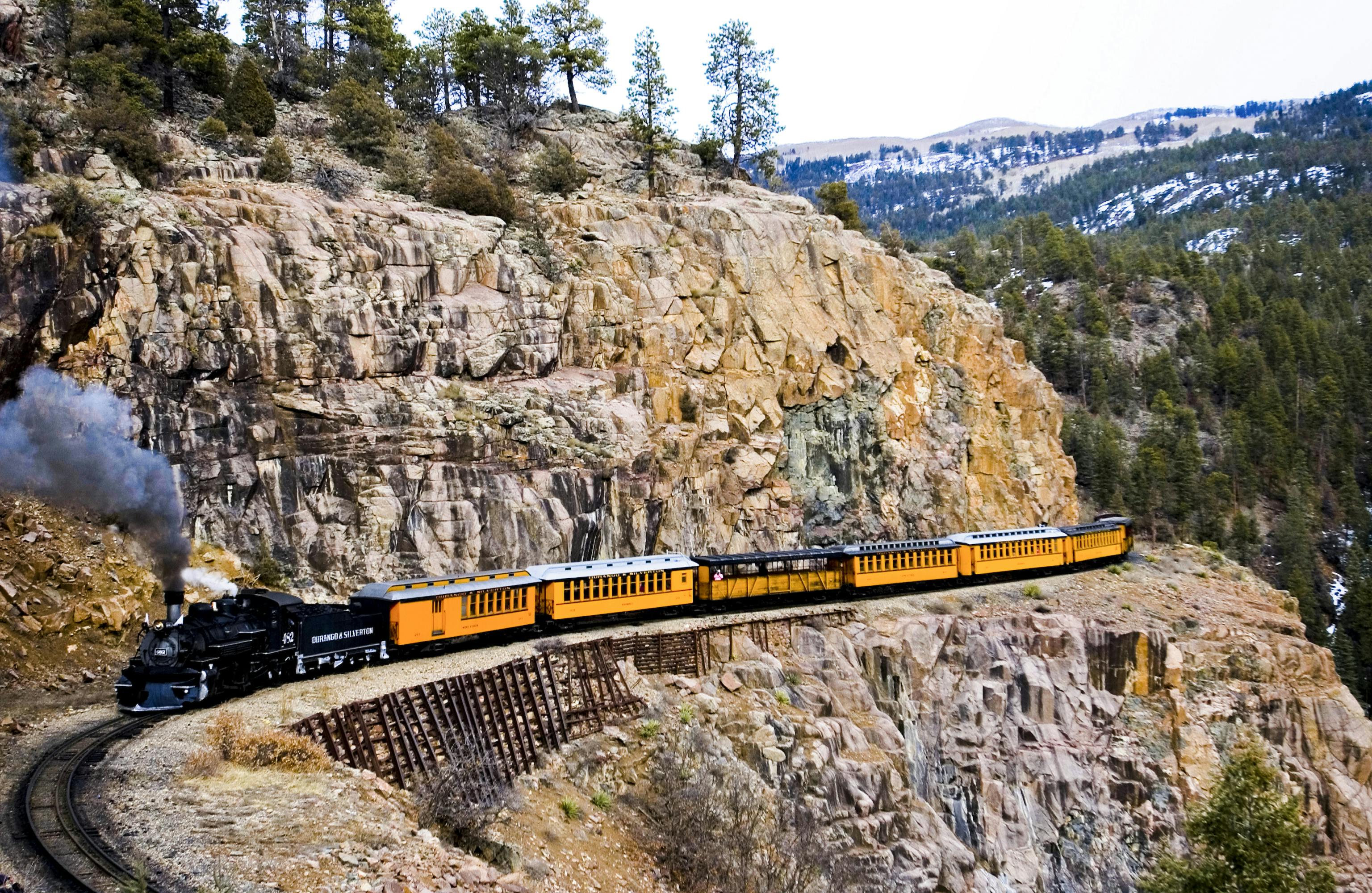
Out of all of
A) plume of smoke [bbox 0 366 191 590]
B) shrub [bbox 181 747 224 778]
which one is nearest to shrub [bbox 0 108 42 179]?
plume of smoke [bbox 0 366 191 590]

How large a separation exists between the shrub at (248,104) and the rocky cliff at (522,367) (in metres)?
2.68

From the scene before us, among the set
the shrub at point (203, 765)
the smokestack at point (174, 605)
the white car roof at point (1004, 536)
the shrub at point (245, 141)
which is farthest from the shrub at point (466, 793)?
the shrub at point (245, 141)

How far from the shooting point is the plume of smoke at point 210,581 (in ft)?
79.3

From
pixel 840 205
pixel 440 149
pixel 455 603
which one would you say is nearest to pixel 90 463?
pixel 455 603

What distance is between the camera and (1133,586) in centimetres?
4322

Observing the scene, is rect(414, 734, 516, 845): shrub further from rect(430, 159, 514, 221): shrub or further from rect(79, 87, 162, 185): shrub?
rect(430, 159, 514, 221): shrub

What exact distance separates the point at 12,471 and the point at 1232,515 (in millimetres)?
93587

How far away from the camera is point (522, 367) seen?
39.6 m

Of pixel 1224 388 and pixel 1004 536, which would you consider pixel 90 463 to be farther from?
pixel 1224 388

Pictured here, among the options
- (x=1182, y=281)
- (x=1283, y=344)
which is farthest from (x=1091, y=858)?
(x=1182, y=281)

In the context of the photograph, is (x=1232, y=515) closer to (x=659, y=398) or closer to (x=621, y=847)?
(x=659, y=398)

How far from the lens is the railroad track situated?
490 inches

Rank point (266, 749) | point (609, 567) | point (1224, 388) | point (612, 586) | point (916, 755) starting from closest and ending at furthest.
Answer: point (266, 749) → point (612, 586) → point (609, 567) → point (916, 755) → point (1224, 388)

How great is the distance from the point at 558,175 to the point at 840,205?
908 inches
